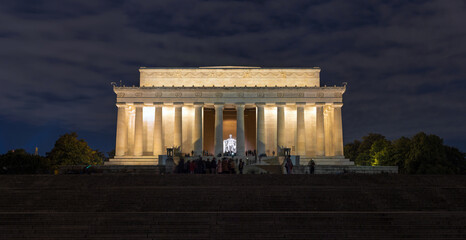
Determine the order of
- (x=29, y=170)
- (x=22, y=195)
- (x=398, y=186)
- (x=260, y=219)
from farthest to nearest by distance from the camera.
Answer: (x=29, y=170), (x=398, y=186), (x=22, y=195), (x=260, y=219)

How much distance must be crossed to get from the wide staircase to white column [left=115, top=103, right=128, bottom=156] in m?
24.4

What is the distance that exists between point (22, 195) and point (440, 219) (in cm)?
2014

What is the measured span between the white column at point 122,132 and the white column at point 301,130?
67.3 feet

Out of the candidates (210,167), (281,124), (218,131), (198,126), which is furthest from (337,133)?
(210,167)

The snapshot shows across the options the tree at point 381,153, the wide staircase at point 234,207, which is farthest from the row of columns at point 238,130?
the wide staircase at point 234,207

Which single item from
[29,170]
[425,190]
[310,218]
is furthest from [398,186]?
[29,170]

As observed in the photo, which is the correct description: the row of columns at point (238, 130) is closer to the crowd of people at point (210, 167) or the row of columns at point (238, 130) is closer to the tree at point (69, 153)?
the tree at point (69, 153)

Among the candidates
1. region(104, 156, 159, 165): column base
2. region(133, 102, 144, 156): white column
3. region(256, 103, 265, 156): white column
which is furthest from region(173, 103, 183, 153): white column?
region(256, 103, 265, 156): white column

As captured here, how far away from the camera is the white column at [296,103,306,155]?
167 feet

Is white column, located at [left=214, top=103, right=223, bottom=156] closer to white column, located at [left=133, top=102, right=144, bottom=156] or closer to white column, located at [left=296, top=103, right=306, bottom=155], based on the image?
white column, located at [left=133, top=102, right=144, bottom=156]

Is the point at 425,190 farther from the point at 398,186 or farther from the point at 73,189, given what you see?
the point at 73,189

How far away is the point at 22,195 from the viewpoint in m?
22.3

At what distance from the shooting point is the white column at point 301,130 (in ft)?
167

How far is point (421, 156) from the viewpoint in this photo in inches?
1852
